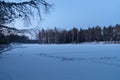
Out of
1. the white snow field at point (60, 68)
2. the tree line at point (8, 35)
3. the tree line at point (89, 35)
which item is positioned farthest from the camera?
the tree line at point (89, 35)

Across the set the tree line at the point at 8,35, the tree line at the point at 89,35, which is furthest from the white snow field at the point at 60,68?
the tree line at the point at 89,35

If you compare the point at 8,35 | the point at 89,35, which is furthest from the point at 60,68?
the point at 89,35

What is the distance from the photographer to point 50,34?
8550 centimetres

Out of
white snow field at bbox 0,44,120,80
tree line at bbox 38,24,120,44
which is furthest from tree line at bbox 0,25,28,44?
tree line at bbox 38,24,120,44

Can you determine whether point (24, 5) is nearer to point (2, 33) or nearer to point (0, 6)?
point (0, 6)

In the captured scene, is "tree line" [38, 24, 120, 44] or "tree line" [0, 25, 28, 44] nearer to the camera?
"tree line" [0, 25, 28, 44]

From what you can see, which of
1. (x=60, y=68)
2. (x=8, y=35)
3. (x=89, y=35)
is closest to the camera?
(x=8, y=35)

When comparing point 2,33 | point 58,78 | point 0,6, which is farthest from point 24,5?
point 58,78

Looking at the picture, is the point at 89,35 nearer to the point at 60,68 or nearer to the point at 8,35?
the point at 60,68

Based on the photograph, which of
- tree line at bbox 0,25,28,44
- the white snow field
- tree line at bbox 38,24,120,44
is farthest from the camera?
tree line at bbox 38,24,120,44

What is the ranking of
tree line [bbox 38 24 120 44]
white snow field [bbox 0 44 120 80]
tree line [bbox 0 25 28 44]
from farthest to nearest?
tree line [bbox 38 24 120 44] < white snow field [bbox 0 44 120 80] < tree line [bbox 0 25 28 44]

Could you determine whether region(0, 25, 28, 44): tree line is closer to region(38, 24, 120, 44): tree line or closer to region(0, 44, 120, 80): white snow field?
region(0, 44, 120, 80): white snow field

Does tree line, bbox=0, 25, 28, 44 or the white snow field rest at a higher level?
tree line, bbox=0, 25, 28, 44

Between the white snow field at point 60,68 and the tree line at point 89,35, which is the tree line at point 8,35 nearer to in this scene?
the white snow field at point 60,68
